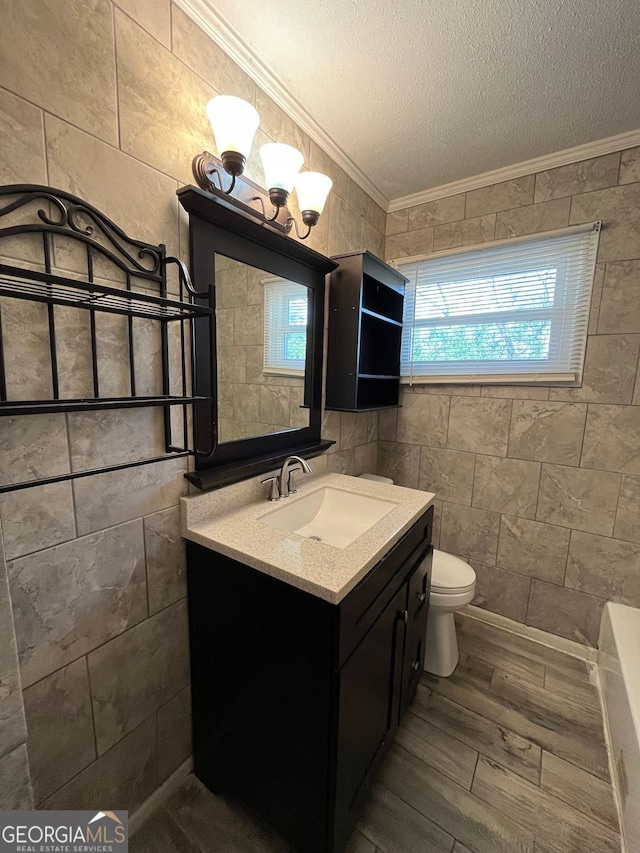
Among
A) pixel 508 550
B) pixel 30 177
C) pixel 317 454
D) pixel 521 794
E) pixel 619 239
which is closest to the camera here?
pixel 30 177

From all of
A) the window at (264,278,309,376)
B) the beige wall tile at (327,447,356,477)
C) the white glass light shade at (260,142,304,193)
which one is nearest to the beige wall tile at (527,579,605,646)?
the beige wall tile at (327,447,356,477)

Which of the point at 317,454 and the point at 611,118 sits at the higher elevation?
the point at 611,118

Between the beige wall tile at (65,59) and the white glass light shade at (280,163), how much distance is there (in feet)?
1.46

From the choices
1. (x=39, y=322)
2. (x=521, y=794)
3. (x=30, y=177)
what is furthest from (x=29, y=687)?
(x=521, y=794)

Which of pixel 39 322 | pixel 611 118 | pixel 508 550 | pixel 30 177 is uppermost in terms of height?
pixel 611 118

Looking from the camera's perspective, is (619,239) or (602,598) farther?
(602,598)

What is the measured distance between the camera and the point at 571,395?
1.81 meters

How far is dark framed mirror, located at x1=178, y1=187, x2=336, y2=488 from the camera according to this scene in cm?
112

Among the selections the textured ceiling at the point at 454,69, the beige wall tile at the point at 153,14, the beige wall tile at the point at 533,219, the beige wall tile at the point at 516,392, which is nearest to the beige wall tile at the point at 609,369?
the beige wall tile at the point at 516,392

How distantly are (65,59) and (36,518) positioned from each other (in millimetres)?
1049

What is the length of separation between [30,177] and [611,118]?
6.99 feet

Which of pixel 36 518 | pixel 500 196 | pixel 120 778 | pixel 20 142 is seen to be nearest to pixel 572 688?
pixel 120 778

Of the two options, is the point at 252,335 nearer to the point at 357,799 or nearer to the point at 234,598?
the point at 234,598

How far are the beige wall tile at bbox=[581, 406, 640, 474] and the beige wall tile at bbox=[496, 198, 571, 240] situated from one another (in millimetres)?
950
